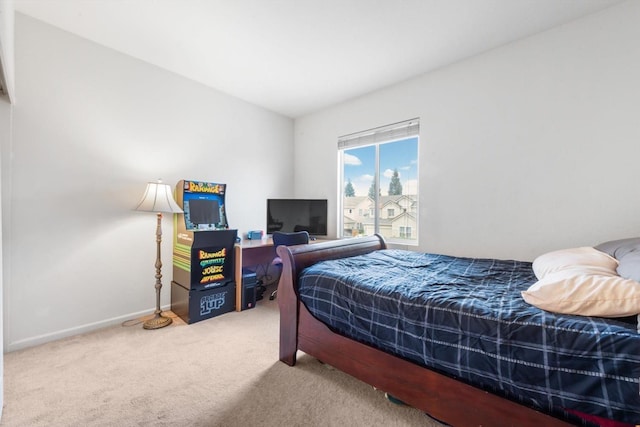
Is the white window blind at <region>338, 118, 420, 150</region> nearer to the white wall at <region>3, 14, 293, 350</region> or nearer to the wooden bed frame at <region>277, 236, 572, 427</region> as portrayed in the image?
the wooden bed frame at <region>277, 236, 572, 427</region>

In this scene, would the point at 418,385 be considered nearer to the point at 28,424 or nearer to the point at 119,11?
the point at 28,424

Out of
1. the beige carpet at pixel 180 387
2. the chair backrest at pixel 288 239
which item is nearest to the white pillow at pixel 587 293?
the beige carpet at pixel 180 387

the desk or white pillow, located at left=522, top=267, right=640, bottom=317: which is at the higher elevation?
white pillow, located at left=522, top=267, right=640, bottom=317

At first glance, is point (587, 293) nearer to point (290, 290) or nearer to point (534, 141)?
point (290, 290)

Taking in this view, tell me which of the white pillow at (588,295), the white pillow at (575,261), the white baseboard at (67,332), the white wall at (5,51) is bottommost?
the white baseboard at (67,332)

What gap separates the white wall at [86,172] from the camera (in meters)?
2.02

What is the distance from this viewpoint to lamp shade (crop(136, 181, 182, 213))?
235 centimetres

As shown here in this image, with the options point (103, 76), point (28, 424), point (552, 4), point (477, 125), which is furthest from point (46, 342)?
point (552, 4)

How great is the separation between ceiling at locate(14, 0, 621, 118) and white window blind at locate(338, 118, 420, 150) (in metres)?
0.52

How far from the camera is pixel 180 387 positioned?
62.6 inches

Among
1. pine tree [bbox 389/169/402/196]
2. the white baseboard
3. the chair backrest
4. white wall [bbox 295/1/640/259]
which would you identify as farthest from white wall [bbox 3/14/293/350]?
white wall [bbox 295/1/640/259]

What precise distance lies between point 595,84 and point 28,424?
4.14m

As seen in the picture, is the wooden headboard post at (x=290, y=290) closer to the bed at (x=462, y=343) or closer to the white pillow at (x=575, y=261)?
the bed at (x=462, y=343)

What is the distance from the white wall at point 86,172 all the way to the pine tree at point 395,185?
2.27m
